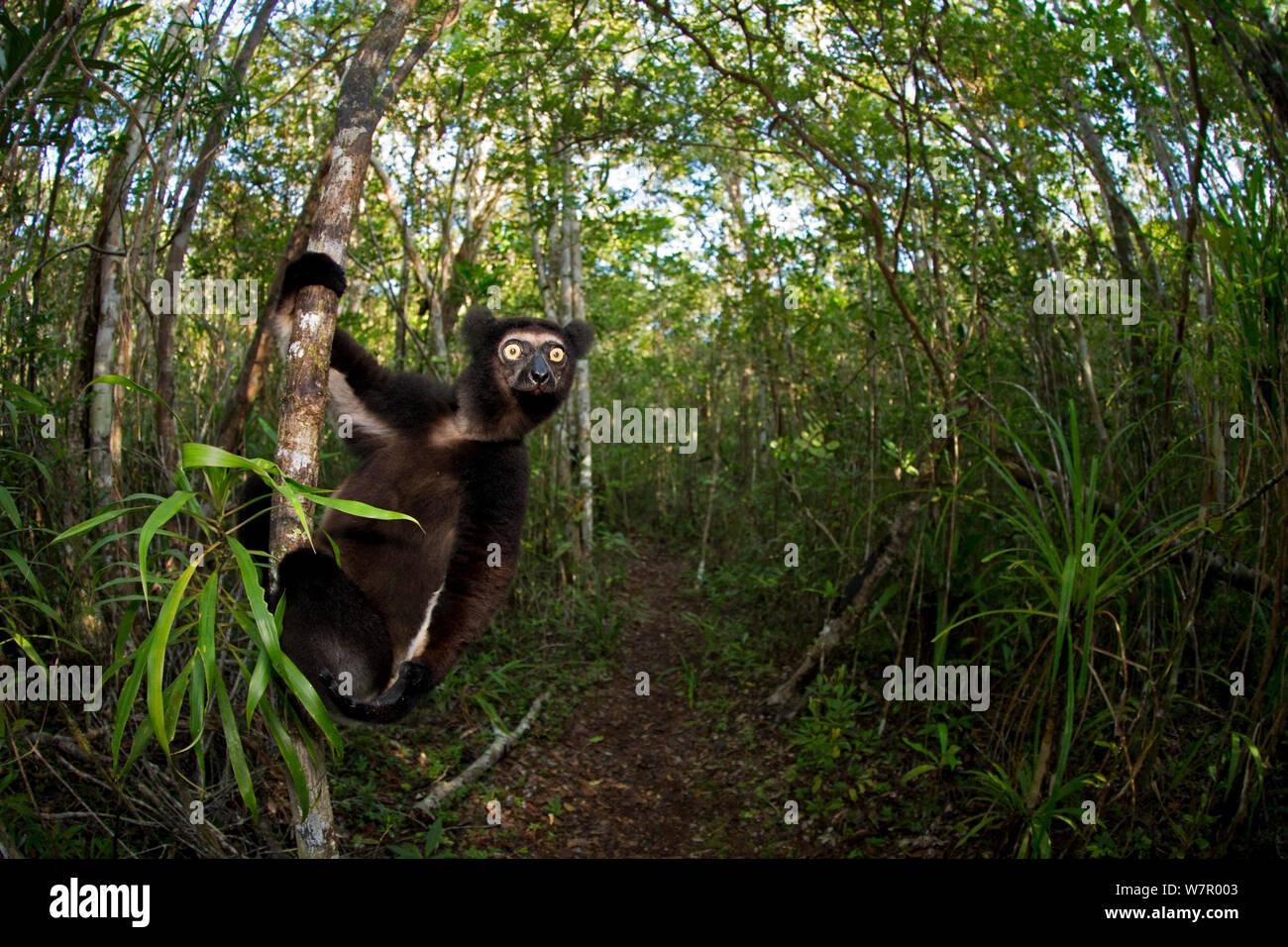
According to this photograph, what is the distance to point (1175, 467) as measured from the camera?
4836mm

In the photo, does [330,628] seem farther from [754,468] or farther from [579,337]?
[754,468]

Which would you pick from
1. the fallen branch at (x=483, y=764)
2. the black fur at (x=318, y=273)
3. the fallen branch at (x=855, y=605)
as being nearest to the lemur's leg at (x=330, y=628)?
the black fur at (x=318, y=273)

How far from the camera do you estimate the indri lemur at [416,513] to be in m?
2.83

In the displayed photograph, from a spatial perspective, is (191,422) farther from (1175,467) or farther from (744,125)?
(1175,467)

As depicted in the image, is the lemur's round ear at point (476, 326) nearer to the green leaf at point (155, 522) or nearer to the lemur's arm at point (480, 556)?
the lemur's arm at point (480, 556)

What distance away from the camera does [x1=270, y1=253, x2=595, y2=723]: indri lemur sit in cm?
→ 283

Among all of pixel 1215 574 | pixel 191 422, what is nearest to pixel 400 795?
pixel 191 422

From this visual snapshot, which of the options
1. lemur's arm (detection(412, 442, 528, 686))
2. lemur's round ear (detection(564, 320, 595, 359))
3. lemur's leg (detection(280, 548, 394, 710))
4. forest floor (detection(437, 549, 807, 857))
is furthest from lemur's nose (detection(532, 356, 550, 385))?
forest floor (detection(437, 549, 807, 857))

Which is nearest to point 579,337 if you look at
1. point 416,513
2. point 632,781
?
point 416,513

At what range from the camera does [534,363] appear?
3664 millimetres

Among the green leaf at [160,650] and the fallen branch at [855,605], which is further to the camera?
the fallen branch at [855,605]

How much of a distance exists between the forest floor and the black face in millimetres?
2484

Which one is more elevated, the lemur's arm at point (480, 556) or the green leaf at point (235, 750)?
the lemur's arm at point (480, 556)

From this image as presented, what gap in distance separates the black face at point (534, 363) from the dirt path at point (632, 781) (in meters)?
2.50
